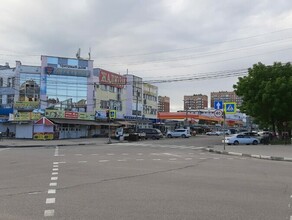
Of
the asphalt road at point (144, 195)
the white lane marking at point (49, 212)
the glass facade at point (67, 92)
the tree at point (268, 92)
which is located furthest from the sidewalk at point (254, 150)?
the glass facade at point (67, 92)

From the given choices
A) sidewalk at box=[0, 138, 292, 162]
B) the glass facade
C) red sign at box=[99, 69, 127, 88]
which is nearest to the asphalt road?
sidewalk at box=[0, 138, 292, 162]

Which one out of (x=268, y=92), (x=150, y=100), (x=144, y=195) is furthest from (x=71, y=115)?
(x=144, y=195)

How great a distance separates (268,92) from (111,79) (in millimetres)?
36108

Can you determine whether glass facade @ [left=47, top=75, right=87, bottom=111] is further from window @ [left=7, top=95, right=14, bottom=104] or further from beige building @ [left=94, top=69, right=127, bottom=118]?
window @ [left=7, top=95, right=14, bottom=104]

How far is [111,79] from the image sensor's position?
75125mm

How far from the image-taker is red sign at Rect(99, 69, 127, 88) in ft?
236

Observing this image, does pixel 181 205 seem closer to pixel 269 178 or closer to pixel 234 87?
pixel 269 178

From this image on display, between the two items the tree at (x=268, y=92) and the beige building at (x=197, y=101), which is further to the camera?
the beige building at (x=197, y=101)

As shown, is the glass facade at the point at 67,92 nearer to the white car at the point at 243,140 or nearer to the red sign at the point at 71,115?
the red sign at the point at 71,115

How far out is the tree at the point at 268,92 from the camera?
4494 cm

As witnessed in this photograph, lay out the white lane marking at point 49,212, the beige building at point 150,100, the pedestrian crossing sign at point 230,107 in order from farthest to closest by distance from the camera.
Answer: the beige building at point 150,100, the pedestrian crossing sign at point 230,107, the white lane marking at point 49,212

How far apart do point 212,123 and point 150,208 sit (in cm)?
12762

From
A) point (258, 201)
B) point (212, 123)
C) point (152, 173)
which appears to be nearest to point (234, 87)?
point (152, 173)

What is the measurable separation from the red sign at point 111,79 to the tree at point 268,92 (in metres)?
28.3
